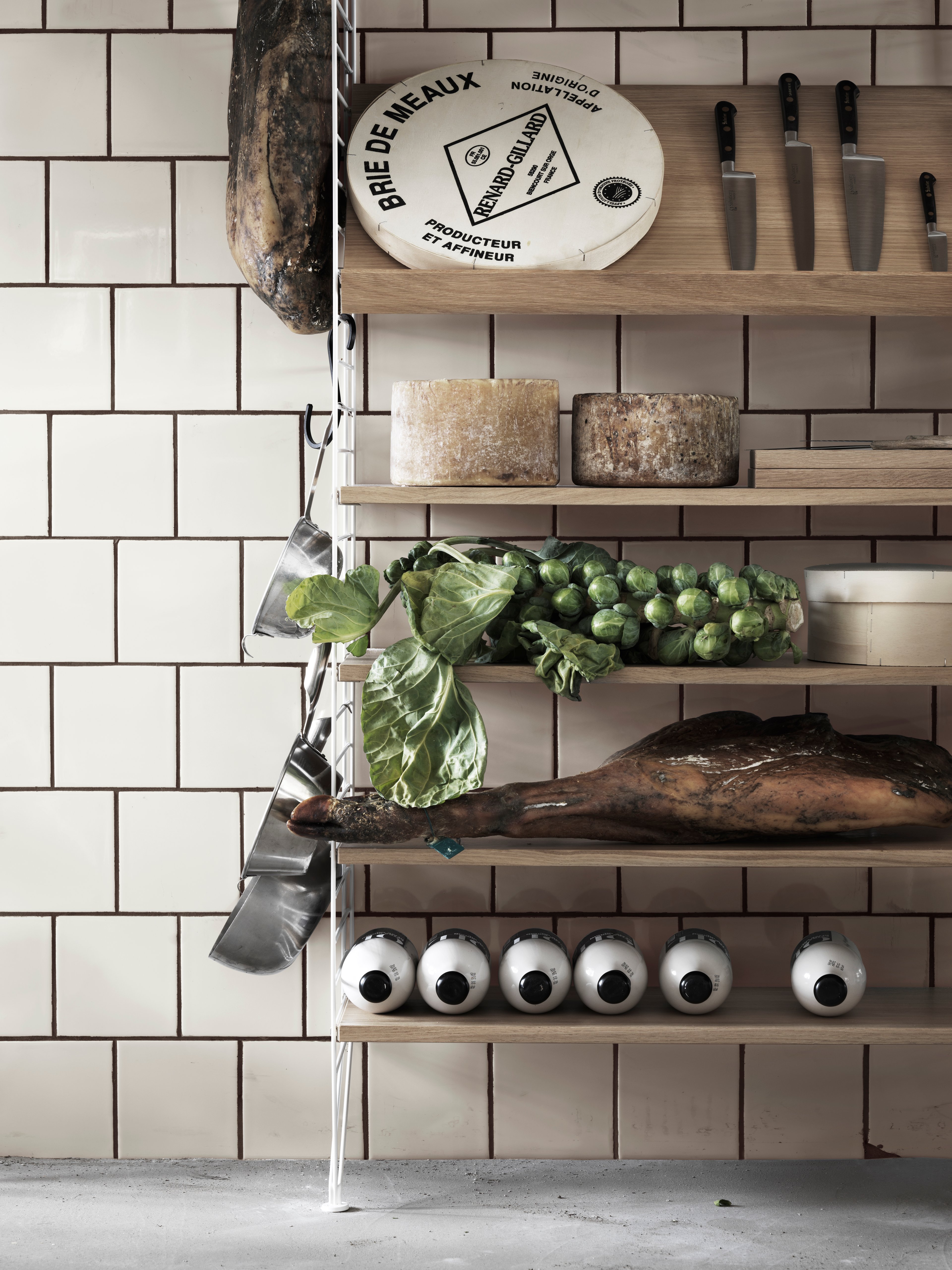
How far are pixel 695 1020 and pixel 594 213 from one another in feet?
3.92

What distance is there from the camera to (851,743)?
5.15ft

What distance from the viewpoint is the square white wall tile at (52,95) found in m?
1.76

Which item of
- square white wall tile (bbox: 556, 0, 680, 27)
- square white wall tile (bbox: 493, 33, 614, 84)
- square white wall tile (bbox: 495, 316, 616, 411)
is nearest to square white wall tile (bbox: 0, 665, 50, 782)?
square white wall tile (bbox: 495, 316, 616, 411)

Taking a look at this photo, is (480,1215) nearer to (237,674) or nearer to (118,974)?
(118,974)

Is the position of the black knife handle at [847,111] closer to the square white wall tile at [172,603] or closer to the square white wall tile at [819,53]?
the square white wall tile at [819,53]

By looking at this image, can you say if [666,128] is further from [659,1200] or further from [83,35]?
→ [659,1200]

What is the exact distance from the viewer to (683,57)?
174cm

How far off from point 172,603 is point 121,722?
22 cm

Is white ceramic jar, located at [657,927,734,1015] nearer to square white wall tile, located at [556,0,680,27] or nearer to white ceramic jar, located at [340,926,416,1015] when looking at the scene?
white ceramic jar, located at [340,926,416,1015]

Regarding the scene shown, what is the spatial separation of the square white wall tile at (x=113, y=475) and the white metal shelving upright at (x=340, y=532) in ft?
0.98

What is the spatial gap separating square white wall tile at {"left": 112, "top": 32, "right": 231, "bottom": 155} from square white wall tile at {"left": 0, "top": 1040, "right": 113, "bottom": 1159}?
154 centimetres

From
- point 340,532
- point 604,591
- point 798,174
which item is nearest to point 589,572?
point 604,591

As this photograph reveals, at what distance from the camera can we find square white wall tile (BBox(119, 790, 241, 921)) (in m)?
1.80

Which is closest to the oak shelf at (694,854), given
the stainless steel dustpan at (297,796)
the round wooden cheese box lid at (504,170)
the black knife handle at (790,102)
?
the stainless steel dustpan at (297,796)
